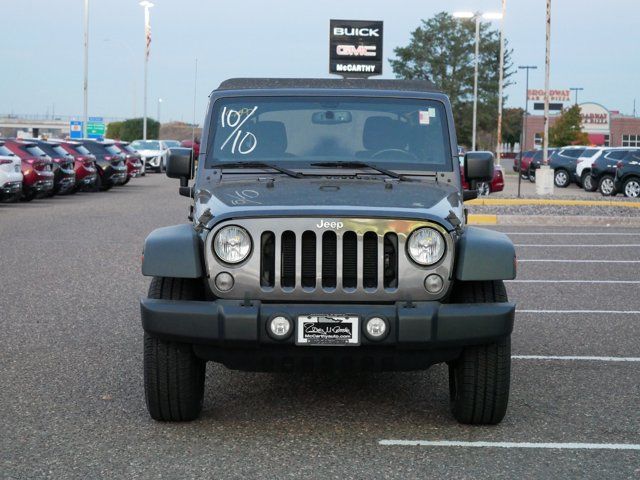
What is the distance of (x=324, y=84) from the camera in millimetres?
7613

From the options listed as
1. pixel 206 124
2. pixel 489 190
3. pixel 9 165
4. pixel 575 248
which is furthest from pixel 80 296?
pixel 489 190

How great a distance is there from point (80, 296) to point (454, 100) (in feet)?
337

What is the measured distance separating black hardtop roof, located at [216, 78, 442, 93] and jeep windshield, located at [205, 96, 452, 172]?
0.21 meters

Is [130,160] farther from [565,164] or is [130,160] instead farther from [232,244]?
[232,244]

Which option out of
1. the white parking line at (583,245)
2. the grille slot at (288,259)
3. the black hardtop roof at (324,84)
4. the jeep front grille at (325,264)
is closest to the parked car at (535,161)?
the white parking line at (583,245)

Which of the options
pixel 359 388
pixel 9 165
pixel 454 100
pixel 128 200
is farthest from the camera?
pixel 454 100

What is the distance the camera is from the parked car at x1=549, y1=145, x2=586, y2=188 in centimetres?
4269

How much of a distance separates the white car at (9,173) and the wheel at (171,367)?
20326 millimetres

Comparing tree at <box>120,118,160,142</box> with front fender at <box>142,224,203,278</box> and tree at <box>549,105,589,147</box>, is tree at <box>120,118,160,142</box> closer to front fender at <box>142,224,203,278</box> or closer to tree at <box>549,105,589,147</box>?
tree at <box>549,105,589,147</box>

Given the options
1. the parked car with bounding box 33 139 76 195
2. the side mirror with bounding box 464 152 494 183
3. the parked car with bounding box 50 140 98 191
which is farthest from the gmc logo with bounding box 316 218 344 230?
the parked car with bounding box 50 140 98 191

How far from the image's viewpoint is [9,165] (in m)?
25.6

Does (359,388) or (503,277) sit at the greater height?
(503,277)

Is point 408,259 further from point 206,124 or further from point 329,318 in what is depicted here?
point 206,124

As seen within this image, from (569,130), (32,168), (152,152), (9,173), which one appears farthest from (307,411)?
(569,130)
